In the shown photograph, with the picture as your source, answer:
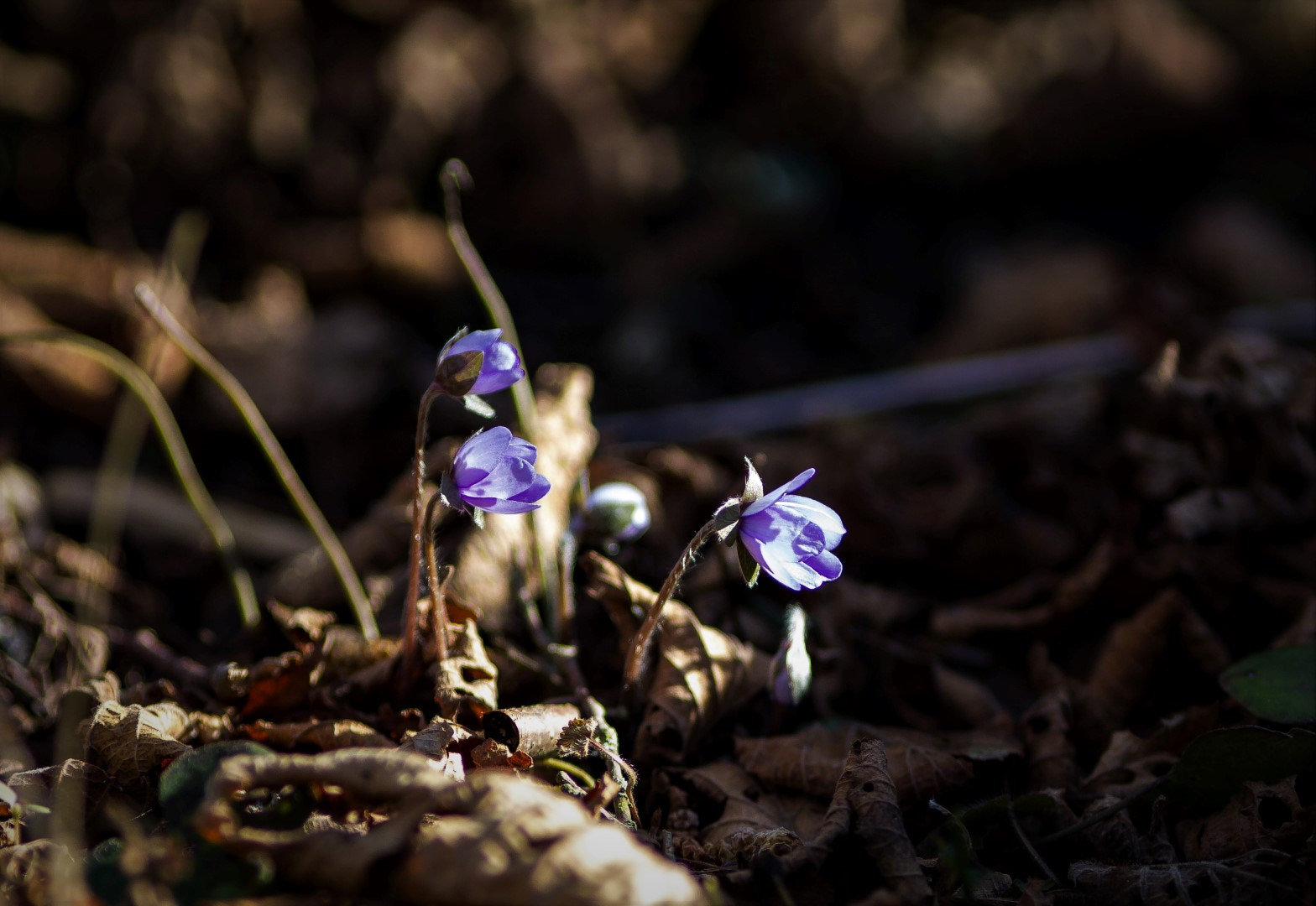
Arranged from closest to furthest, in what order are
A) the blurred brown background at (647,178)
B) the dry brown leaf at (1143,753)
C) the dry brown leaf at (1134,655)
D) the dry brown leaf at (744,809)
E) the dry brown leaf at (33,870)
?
1. the dry brown leaf at (33,870)
2. the dry brown leaf at (744,809)
3. the dry brown leaf at (1143,753)
4. the dry brown leaf at (1134,655)
5. the blurred brown background at (647,178)

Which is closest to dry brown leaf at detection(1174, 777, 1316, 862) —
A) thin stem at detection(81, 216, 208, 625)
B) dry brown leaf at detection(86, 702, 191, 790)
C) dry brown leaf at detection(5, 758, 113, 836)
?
dry brown leaf at detection(86, 702, 191, 790)

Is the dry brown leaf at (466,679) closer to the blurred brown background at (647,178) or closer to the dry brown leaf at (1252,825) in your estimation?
the dry brown leaf at (1252,825)

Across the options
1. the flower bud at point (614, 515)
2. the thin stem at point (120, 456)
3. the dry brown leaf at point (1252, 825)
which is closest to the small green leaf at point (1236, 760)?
the dry brown leaf at point (1252, 825)

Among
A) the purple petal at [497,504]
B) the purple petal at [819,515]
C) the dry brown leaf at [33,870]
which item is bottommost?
the dry brown leaf at [33,870]

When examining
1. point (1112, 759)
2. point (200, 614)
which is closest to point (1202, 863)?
point (1112, 759)

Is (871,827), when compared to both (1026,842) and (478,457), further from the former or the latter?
(478,457)

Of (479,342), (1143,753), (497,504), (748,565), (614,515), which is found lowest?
(1143,753)

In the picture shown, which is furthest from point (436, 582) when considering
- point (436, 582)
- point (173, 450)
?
point (173, 450)

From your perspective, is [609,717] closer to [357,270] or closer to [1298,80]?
[357,270]
